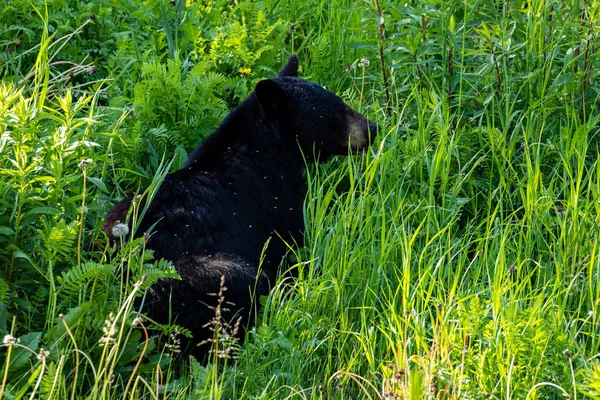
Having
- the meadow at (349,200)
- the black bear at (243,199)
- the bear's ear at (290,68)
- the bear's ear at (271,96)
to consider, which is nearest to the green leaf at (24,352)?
the meadow at (349,200)

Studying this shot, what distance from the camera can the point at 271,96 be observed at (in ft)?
16.9

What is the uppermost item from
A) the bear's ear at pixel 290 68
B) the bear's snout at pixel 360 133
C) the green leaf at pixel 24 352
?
the bear's ear at pixel 290 68

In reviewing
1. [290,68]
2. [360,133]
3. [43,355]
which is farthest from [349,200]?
[43,355]

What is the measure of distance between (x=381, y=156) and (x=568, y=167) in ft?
3.34

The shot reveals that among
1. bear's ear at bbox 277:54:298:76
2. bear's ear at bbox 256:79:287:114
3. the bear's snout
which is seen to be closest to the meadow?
the bear's snout

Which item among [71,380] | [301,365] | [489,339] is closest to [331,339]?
[301,365]

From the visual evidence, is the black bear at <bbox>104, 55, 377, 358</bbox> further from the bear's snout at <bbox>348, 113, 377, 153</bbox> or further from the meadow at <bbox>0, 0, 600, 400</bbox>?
the meadow at <bbox>0, 0, 600, 400</bbox>

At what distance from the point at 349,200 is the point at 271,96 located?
2.42ft

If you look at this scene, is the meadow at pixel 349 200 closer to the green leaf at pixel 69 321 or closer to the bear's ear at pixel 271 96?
the green leaf at pixel 69 321

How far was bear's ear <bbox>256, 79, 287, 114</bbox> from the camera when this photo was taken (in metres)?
5.06

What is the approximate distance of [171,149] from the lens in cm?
568

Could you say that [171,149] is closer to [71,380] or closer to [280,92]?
[280,92]

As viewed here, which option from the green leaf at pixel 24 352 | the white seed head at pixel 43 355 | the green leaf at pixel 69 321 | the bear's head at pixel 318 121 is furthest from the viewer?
the bear's head at pixel 318 121

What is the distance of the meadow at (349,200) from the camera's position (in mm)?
3604
